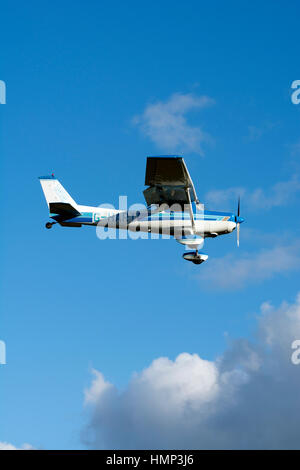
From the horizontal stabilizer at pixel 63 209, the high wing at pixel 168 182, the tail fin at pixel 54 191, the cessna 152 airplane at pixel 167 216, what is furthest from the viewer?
the tail fin at pixel 54 191

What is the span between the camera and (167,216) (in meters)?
36.6

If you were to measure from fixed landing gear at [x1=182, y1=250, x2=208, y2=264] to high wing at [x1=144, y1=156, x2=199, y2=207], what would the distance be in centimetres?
279

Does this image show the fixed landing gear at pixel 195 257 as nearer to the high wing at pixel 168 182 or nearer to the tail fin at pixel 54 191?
the high wing at pixel 168 182

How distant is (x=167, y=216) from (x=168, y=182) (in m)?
2.82

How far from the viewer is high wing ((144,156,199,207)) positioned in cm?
3244

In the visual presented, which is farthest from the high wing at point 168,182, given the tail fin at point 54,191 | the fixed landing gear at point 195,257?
the tail fin at point 54,191

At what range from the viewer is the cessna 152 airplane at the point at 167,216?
35438 millimetres

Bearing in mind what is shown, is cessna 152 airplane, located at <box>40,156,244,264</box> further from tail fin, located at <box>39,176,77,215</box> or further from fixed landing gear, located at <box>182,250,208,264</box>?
tail fin, located at <box>39,176,77,215</box>

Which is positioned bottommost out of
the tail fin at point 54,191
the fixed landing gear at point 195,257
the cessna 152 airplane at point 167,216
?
the fixed landing gear at point 195,257

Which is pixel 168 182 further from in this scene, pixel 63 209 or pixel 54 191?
pixel 54 191

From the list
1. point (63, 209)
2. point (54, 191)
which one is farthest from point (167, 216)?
point (54, 191)
